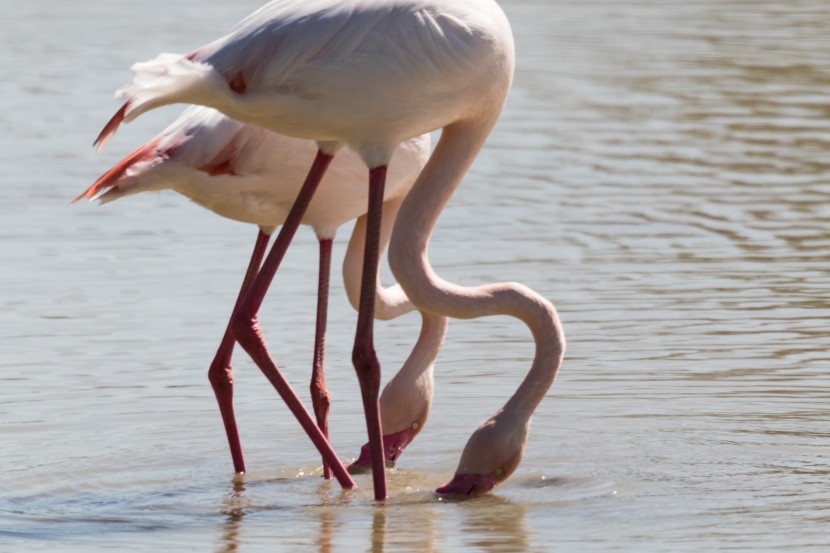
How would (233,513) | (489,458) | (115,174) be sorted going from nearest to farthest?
(233,513) → (489,458) → (115,174)

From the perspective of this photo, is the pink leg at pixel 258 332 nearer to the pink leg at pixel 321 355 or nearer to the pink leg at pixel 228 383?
the pink leg at pixel 228 383

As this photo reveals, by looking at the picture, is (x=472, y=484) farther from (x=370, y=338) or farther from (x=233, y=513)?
(x=233, y=513)

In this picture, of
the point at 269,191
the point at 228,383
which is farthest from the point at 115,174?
the point at 228,383

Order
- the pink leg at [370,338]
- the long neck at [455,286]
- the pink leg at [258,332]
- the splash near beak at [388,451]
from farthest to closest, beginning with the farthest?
the splash near beak at [388,451]
the pink leg at [258,332]
the long neck at [455,286]
the pink leg at [370,338]

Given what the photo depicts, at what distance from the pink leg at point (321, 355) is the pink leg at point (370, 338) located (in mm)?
549

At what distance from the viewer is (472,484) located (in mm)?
7168

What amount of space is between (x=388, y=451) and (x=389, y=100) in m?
1.79

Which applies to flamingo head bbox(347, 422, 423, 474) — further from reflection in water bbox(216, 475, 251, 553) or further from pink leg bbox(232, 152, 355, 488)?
reflection in water bbox(216, 475, 251, 553)

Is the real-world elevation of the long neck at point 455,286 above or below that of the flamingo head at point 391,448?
above

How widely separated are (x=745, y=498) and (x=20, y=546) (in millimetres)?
2718

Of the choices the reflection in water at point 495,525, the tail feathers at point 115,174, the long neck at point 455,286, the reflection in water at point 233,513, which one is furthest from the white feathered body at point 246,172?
the reflection in water at point 495,525

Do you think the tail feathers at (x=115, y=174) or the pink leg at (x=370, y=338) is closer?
the pink leg at (x=370, y=338)

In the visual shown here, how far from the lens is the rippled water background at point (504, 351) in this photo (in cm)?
684

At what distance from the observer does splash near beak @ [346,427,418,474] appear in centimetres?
786
